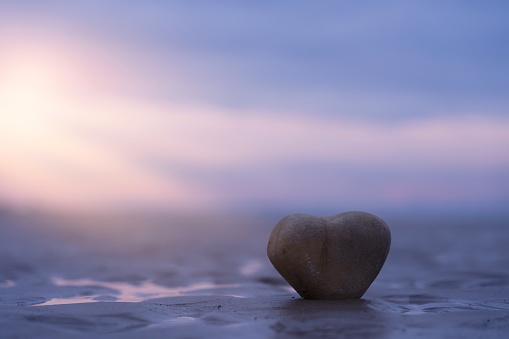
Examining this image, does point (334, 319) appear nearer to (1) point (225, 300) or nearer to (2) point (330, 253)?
(2) point (330, 253)

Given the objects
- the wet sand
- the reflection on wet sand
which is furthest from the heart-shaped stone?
the reflection on wet sand

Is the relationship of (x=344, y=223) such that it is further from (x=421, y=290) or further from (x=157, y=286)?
(x=157, y=286)

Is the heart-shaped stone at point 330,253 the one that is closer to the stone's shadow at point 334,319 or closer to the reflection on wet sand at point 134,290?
the stone's shadow at point 334,319

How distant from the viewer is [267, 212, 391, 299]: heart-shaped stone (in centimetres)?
527

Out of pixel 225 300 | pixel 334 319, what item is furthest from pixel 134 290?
pixel 334 319

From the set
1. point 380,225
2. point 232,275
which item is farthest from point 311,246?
point 232,275

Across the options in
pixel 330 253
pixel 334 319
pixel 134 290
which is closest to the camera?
pixel 334 319

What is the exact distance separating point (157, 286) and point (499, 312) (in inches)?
191

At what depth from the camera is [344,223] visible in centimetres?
539

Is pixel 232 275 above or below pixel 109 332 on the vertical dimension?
above

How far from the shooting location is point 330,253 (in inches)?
208

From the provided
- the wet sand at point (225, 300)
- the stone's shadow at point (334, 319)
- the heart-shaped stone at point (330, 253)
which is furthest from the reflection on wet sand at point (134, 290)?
the stone's shadow at point (334, 319)

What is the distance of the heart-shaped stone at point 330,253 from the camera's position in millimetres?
5266

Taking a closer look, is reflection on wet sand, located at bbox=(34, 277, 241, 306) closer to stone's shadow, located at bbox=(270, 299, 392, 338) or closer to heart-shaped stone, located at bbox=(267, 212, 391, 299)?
heart-shaped stone, located at bbox=(267, 212, 391, 299)
